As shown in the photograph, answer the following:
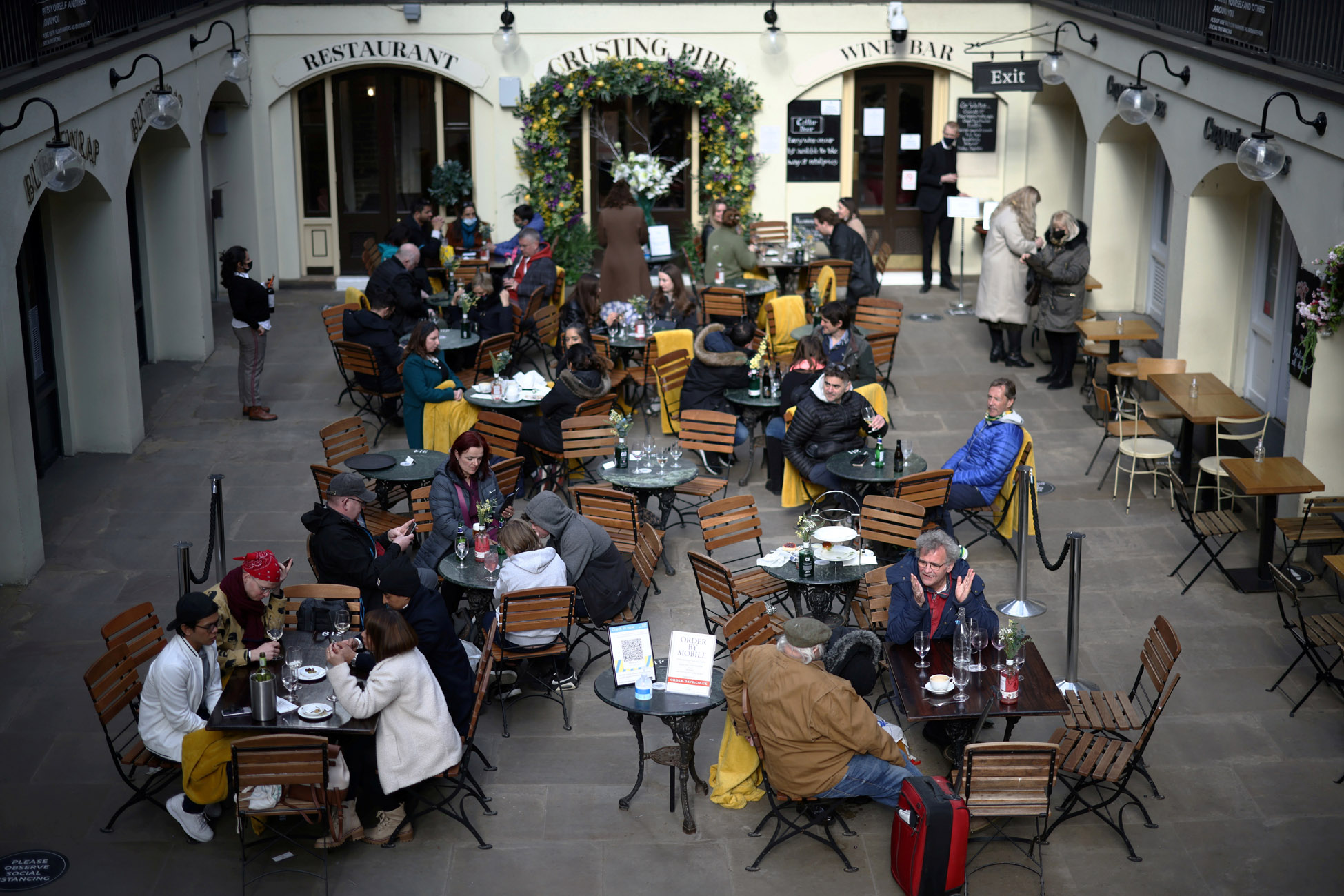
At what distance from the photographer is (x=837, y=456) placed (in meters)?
10.3

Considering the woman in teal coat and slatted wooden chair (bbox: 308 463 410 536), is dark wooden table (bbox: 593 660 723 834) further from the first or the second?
the woman in teal coat

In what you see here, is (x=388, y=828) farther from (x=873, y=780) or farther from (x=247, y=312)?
(x=247, y=312)

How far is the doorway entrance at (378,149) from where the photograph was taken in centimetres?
1791

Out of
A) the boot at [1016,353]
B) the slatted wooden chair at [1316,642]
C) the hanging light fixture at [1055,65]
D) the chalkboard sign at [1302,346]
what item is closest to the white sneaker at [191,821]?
the slatted wooden chair at [1316,642]

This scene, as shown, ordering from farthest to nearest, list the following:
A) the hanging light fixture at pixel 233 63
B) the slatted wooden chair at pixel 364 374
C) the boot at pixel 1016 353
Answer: the hanging light fixture at pixel 233 63
the boot at pixel 1016 353
the slatted wooden chair at pixel 364 374

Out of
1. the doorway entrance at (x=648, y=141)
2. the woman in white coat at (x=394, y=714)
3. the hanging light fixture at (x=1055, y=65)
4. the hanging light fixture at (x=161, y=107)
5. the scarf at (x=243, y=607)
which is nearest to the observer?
the woman in white coat at (x=394, y=714)

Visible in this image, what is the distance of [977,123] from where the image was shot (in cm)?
1791

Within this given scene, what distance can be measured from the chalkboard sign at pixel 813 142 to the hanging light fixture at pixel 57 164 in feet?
33.9

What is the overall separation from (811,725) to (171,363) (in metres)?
10.5

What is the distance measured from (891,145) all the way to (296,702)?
43.4 feet

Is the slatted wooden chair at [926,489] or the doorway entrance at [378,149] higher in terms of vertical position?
the doorway entrance at [378,149]

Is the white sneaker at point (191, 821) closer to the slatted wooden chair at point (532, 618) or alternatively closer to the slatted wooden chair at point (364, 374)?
the slatted wooden chair at point (532, 618)

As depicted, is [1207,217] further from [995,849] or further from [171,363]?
[171,363]

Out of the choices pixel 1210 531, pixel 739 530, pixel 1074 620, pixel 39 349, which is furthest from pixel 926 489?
pixel 39 349
